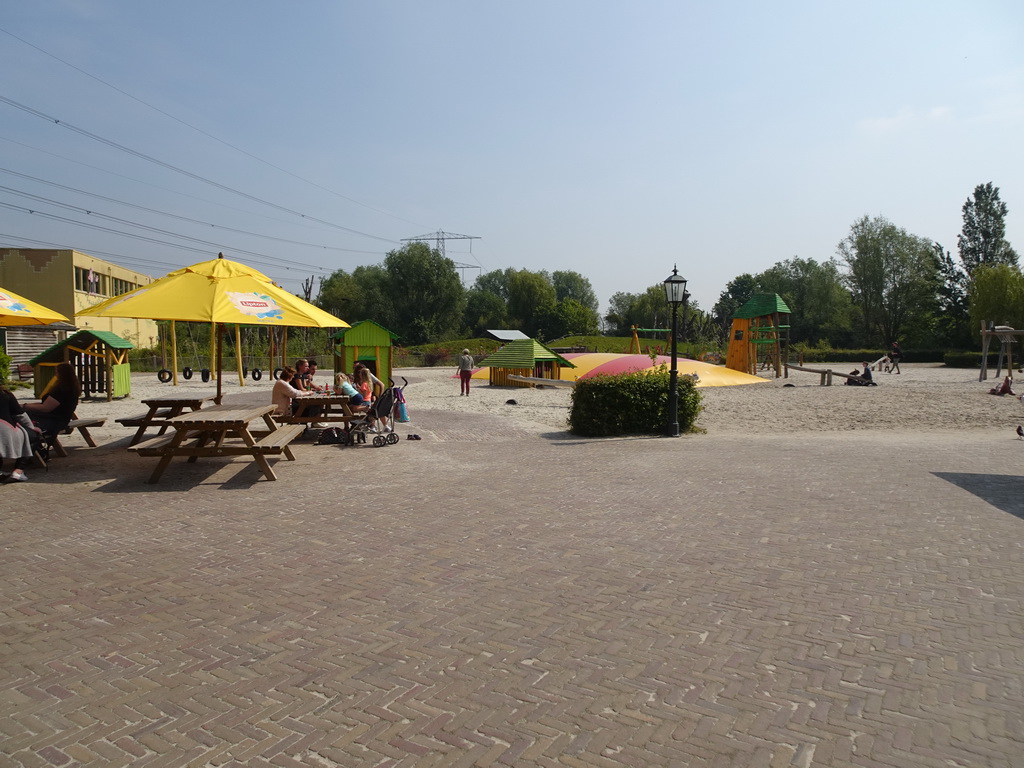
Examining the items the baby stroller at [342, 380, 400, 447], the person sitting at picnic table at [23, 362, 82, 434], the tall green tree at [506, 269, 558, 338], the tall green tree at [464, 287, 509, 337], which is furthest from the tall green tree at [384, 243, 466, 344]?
the person sitting at picnic table at [23, 362, 82, 434]

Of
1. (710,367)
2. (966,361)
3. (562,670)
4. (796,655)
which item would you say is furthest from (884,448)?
(966,361)

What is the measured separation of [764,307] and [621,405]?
2570cm

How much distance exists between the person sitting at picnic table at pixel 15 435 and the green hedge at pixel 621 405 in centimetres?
872

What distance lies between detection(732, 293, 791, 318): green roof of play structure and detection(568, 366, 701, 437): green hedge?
24485 mm

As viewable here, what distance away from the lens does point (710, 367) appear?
31766mm

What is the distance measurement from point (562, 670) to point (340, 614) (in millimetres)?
1517

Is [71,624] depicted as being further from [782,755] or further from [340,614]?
[782,755]

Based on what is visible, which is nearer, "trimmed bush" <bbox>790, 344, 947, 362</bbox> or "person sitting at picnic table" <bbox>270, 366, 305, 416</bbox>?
"person sitting at picnic table" <bbox>270, 366, 305, 416</bbox>

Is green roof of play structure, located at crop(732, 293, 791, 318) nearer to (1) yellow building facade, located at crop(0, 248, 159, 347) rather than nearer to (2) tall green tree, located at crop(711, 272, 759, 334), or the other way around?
(1) yellow building facade, located at crop(0, 248, 159, 347)

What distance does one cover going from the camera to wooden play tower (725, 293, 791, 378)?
36.2m

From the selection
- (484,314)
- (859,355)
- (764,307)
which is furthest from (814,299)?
(764,307)

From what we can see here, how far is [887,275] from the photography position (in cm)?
7488

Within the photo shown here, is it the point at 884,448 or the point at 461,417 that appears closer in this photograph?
the point at 884,448

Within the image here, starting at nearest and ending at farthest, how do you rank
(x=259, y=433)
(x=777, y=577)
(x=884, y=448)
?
(x=777, y=577) < (x=259, y=433) < (x=884, y=448)
